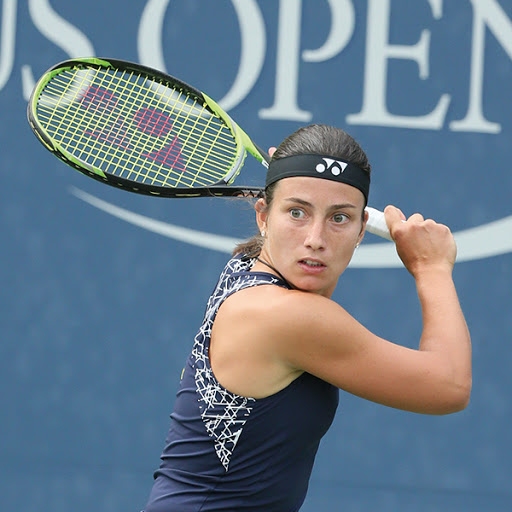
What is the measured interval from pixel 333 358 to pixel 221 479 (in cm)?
31

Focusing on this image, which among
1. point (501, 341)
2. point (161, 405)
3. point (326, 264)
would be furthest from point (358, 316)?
Result: point (326, 264)

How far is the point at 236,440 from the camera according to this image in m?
2.12

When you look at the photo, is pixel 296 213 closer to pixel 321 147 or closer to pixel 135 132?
pixel 321 147

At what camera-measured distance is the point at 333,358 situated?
6.86ft

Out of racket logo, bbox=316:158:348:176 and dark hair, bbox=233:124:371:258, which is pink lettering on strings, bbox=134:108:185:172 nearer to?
dark hair, bbox=233:124:371:258

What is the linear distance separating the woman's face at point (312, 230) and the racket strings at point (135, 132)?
575mm

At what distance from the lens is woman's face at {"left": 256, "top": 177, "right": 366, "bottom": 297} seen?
213 centimetres

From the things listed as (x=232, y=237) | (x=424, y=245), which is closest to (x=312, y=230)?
(x=424, y=245)

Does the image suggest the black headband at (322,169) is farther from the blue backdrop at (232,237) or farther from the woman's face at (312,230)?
the blue backdrop at (232,237)

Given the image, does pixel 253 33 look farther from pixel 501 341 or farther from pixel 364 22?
pixel 501 341

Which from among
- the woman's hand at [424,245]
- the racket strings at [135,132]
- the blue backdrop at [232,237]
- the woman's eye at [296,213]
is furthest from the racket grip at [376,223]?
the blue backdrop at [232,237]

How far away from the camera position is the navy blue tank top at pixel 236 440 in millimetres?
2123

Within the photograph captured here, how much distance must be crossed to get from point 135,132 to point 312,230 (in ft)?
4.29

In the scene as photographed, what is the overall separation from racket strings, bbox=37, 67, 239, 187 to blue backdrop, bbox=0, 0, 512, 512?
15.8 inches
